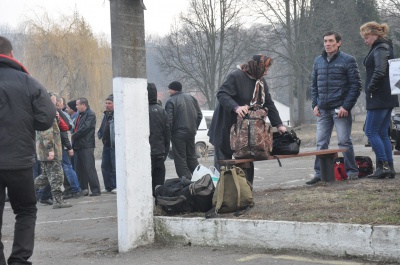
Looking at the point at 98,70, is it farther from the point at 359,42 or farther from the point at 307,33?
the point at 359,42

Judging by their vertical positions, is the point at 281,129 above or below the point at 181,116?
below

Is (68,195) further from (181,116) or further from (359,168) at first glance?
(359,168)

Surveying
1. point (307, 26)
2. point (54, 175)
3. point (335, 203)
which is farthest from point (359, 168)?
point (307, 26)

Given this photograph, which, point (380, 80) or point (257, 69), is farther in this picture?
point (380, 80)

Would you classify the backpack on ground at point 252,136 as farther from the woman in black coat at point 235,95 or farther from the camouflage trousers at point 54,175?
the camouflage trousers at point 54,175

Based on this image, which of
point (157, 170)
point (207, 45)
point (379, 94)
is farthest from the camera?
point (207, 45)

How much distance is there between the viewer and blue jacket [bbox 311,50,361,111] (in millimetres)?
9664

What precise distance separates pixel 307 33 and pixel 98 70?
13.8 meters

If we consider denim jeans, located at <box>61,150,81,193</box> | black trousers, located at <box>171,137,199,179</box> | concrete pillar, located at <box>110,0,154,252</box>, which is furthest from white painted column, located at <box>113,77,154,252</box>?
denim jeans, located at <box>61,150,81,193</box>

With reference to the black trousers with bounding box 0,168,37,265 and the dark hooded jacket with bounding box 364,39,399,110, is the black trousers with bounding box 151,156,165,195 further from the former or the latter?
the black trousers with bounding box 0,168,37,265

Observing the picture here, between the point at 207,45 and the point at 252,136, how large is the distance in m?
40.1

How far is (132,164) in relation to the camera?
23.3 ft

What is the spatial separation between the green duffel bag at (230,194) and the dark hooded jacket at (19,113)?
201cm

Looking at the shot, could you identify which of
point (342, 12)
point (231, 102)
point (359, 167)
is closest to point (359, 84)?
point (359, 167)
